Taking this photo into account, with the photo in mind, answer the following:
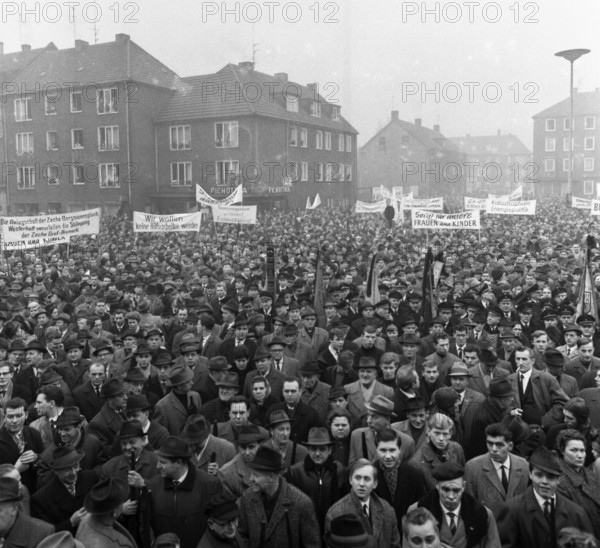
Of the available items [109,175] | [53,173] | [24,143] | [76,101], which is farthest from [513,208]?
[24,143]

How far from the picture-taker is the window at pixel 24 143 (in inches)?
1976

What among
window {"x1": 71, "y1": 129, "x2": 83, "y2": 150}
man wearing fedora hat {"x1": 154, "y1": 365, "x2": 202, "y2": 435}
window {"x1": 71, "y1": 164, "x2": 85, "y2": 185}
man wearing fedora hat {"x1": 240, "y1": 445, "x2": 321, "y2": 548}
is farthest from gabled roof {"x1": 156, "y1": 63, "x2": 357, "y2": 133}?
man wearing fedora hat {"x1": 240, "y1": 445, "x2": 321, "y2": 548}

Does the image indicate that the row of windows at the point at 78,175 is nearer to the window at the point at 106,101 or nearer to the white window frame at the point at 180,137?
the window at the point at 106,101

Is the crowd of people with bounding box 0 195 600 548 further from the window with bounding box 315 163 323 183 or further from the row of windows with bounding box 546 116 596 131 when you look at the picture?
the row of windows with bounding box 546 116 596 131

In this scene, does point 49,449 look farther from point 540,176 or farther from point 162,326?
point 540,176

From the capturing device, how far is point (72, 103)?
157 ft

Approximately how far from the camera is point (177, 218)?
2239 centimetres

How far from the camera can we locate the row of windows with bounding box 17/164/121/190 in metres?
46.6

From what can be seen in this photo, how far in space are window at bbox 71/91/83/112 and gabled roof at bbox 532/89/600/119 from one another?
59.2 m

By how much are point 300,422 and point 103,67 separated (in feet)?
148

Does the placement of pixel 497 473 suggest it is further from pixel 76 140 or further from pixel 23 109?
pixel 23 109

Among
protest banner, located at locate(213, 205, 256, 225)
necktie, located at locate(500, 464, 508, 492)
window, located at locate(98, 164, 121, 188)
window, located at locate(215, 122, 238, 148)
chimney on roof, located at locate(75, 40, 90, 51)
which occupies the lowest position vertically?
necktie, located at locate(500, 464, 508, 492)

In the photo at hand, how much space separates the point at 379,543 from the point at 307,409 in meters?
2.38

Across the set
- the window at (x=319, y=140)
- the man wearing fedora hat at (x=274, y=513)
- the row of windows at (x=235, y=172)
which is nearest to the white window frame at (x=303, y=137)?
the row of windows at (x=235, y=172)
